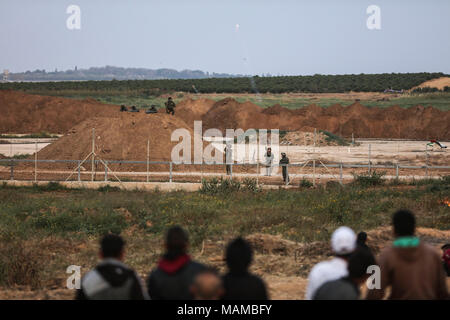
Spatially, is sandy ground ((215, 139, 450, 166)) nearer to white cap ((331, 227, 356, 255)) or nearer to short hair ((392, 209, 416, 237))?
short hair ((392, 209, 416, 237))

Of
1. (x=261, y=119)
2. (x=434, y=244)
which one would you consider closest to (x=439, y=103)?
(x=261, y=119)

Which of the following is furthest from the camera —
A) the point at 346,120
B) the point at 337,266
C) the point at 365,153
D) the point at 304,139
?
the point at 346,120

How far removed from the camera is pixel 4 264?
12344 mm

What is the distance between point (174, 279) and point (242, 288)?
0.59 metres

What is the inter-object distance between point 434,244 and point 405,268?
34.0 ft

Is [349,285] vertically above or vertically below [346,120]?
below

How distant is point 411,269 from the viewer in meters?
5.72

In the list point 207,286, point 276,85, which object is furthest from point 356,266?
point 276,85

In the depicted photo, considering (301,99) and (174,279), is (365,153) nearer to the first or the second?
(174,279)

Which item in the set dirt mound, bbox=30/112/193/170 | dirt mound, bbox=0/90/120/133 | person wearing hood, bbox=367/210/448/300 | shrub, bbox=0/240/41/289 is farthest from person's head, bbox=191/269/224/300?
dirt mound, bbox=0/90/120/133

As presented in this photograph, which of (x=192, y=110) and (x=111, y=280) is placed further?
(x=192, y=110)

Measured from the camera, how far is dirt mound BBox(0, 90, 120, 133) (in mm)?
68844

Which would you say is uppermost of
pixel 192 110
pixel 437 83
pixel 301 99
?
pixel 437 83

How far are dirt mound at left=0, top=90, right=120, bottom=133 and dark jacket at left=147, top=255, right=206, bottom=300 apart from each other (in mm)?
62247
